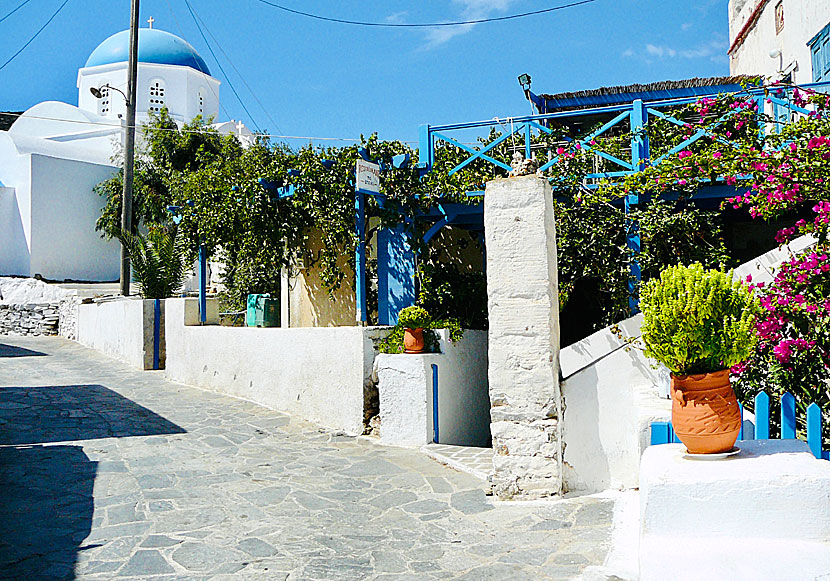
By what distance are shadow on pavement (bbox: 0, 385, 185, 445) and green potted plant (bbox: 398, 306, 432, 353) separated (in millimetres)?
3192

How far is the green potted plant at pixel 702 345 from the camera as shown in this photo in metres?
3.41

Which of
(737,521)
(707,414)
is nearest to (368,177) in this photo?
(707,414)

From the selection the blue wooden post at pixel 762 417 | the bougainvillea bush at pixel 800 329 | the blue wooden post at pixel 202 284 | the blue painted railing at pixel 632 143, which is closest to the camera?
the blue wooden post at pixel 762 417

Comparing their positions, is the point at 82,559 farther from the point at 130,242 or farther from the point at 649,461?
the point at 130,242

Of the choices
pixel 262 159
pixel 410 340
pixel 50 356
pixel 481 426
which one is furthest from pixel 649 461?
pixel 50 356

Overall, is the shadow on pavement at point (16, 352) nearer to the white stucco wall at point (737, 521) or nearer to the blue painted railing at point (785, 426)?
the blue painted railing at point (785, 426)

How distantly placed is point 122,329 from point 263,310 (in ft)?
17.2

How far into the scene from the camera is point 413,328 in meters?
8.88

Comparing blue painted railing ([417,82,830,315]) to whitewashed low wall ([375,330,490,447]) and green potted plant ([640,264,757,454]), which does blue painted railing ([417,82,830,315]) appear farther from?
green potted plant ([640,264,757,454])

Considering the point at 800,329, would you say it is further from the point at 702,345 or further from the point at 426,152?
the point at 426,152

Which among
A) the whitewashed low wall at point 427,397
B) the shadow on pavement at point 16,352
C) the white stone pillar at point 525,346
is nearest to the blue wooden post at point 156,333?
the shadow on pavement at point 16,352

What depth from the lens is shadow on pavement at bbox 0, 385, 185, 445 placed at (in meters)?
9.22

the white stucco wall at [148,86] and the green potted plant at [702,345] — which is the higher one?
the white stucco wall at [148,86]

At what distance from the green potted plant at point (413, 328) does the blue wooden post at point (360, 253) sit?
1.51 m
